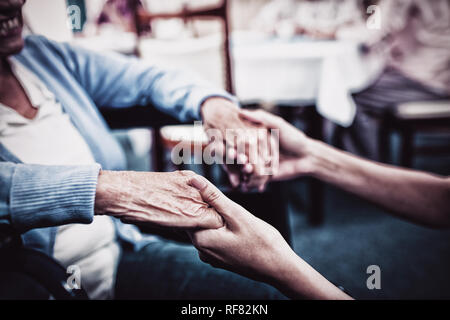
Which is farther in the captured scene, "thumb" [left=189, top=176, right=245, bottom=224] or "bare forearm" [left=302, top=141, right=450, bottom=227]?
"bare forearm" [left=302, top=141, right=450, bottom=227]

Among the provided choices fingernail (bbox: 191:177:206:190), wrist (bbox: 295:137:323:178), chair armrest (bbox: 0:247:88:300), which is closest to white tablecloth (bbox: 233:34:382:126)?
wrist (bbox: 295:137:323:178)

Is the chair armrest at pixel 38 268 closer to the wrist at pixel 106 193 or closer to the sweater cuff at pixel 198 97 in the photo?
the wrist at pixel 106 193

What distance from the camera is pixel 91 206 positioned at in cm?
36

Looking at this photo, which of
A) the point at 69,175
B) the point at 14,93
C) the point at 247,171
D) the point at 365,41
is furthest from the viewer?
the point at 365,41

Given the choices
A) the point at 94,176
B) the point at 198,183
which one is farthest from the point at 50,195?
the point at 198,183

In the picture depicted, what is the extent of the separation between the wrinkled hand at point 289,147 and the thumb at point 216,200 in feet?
1.04

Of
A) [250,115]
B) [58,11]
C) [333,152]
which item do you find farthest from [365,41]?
[58,11]

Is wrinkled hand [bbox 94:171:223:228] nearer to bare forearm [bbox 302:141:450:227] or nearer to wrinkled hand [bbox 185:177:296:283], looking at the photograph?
wrinkled hand [bbox 185:177:296:283]

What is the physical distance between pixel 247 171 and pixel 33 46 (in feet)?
1.62

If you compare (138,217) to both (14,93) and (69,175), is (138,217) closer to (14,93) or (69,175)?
(69,175)

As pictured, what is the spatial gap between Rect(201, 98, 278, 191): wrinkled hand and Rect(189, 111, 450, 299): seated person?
33 mm

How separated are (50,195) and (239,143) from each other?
36 centimetres

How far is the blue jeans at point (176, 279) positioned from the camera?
1.76 feet

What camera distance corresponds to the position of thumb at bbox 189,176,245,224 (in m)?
0.36
